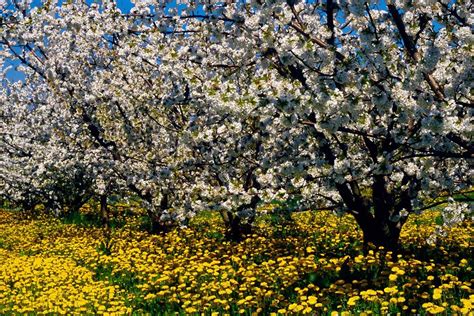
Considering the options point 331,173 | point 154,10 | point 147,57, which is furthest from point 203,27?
point 331,173

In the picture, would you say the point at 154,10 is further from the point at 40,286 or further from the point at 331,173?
the point at 40,286

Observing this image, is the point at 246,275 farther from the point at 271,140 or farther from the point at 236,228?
the point at 236,228

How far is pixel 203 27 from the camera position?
7.95m

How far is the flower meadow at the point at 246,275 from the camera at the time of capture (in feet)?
22.9

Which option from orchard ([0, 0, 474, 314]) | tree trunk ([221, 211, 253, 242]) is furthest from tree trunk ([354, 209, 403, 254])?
tree trunk ([221, 211, 253, 242])

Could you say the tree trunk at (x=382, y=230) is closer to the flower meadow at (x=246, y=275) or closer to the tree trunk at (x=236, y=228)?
the flower meadow at (x=246, y=275)

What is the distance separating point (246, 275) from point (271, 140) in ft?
7.54

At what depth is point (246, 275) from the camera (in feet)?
27.8

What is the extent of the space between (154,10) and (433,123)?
464 cm

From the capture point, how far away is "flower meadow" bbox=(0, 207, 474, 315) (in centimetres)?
697

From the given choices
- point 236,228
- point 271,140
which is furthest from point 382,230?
point 236,228

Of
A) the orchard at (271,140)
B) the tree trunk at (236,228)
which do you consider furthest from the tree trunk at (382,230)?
the tree trunk at (236,228)

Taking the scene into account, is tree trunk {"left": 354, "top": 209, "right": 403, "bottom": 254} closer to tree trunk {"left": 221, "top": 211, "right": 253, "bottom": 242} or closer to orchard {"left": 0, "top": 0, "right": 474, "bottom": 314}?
orchard {"left": 0, "top": 0, "right": 474, "bottom": 314}

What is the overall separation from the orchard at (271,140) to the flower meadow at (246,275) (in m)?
0.05
